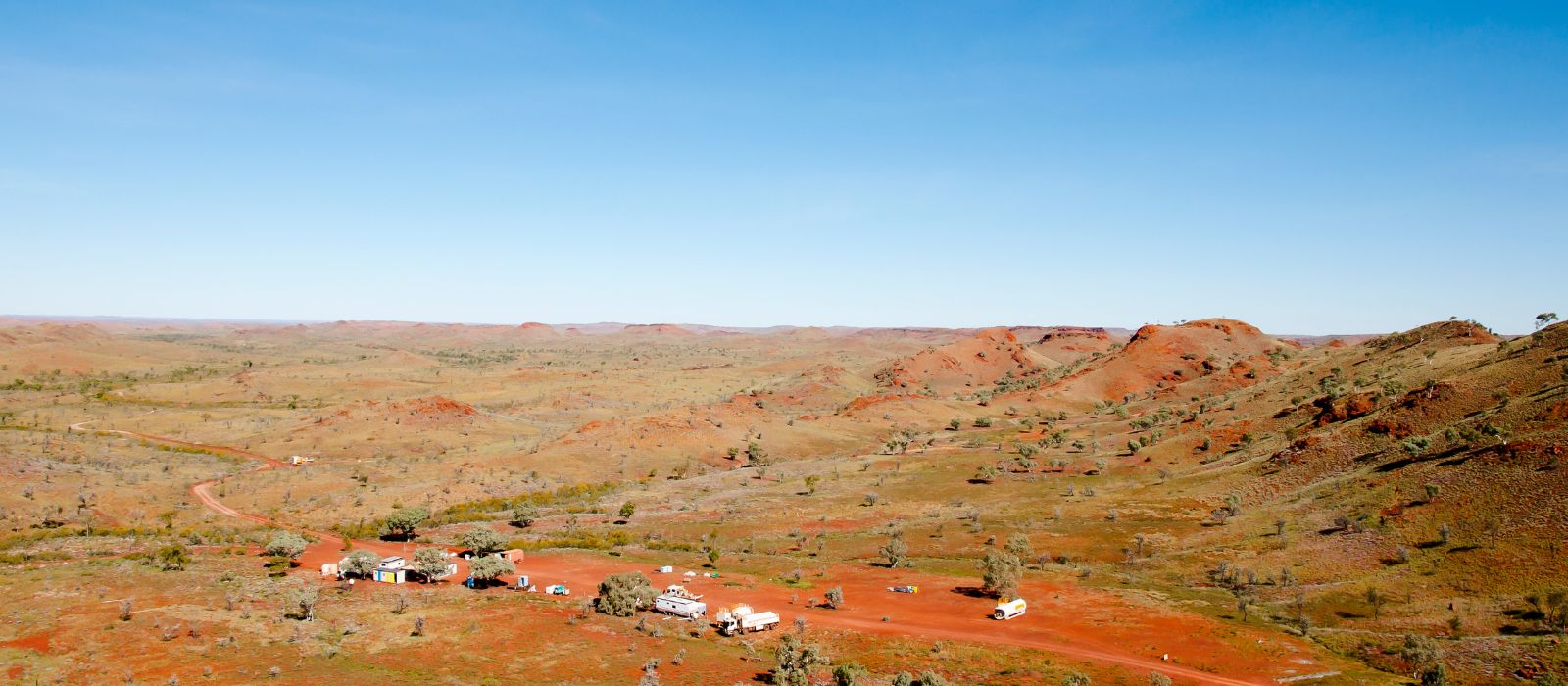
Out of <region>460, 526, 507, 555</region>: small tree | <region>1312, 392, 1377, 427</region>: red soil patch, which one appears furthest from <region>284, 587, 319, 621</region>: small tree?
<region>1312, 392, 1377, 427</region>: red soil patch

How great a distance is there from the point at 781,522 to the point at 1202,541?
30158 mm

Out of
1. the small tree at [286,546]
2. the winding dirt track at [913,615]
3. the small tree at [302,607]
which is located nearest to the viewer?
the winding dirt track at [913,615]

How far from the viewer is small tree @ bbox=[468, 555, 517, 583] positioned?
46.4m

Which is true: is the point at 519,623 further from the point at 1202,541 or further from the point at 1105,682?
the point at 1202,541

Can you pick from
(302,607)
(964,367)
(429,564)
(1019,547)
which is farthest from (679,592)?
(964,367)

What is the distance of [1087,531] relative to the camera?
59.5 metres

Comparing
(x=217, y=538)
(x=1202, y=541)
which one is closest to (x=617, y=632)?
(x=217, y=538)

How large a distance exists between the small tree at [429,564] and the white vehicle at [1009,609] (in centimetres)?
3004

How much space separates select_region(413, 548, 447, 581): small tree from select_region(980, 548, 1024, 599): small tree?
98.8 feet

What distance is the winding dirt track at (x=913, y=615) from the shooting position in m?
36.0

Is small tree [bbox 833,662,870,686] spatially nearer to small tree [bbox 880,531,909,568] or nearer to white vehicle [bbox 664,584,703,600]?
white vehicle [bbox 664,584,703,600]

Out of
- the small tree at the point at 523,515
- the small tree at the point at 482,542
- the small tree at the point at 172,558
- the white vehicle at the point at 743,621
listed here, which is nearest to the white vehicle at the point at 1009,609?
the white vehicle at the point at 743,621

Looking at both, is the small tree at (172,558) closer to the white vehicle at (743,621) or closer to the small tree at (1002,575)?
the white vehicle at (743,621)

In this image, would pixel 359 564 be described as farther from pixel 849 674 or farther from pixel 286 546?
pixel 849 674
